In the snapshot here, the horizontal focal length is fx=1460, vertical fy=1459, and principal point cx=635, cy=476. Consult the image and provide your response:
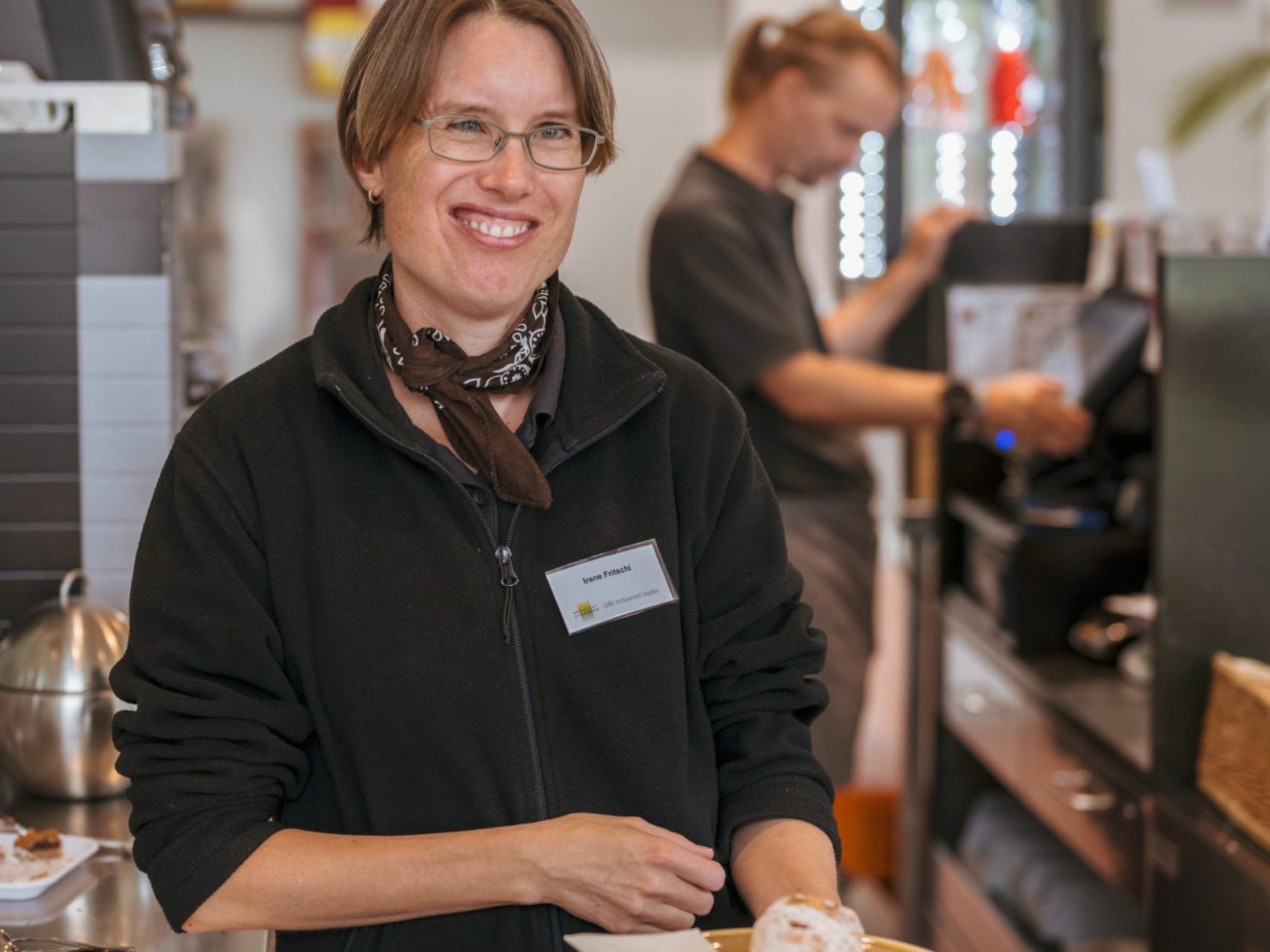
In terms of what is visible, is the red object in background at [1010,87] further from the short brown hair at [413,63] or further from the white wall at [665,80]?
the short brown hair at [413,63]

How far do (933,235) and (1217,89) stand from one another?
73cm

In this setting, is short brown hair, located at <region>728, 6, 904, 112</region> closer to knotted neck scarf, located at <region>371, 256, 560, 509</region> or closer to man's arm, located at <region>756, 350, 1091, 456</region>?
man's arm, located at <region>756, 350, 1091, 456</region>

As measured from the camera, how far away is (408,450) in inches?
44.3

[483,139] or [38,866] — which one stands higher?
[483,139]

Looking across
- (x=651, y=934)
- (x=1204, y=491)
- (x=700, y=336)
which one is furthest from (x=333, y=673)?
(x=700, y=336)

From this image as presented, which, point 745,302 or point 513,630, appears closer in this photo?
point 513,630

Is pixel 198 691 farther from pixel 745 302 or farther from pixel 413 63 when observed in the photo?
pixel 745 302

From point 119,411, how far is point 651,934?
89 centimetres

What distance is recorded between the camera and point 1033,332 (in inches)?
114

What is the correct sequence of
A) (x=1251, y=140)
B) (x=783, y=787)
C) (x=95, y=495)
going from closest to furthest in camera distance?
(x=783, y=787) < (x=95, y=495) < (x=1251, y=140)

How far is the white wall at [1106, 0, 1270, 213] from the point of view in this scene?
4.09 m

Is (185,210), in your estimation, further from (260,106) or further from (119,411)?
(119,411)

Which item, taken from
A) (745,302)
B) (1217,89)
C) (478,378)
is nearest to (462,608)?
(478,378)

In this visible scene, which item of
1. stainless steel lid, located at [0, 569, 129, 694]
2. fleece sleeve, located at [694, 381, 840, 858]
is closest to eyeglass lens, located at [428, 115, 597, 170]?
fleece sleeve, located at [694, 381, 840, 858]
